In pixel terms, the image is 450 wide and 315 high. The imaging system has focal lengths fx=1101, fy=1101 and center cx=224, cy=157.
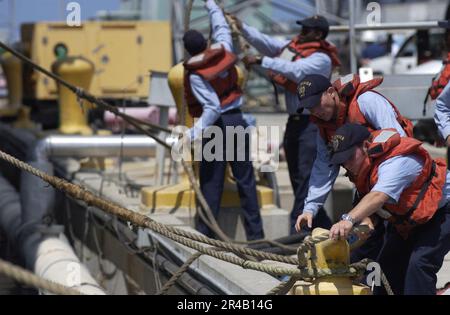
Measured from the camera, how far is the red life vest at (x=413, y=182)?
17.3 ft

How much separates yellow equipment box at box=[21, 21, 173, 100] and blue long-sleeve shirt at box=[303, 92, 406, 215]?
12.5 m

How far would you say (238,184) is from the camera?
344 inches

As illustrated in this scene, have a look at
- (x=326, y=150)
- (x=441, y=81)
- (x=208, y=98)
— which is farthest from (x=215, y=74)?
(x=326, y=150)

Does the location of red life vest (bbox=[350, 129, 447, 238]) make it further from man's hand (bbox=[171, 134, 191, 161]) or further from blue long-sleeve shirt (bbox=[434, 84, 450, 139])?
man's hand (bbox=[171, 134, 191, 161])

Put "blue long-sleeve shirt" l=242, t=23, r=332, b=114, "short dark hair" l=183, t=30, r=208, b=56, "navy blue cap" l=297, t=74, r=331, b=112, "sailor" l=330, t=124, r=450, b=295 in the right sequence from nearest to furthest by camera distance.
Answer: "sailor" l=330, t=124, r=450, b=295 → "navy blue cap" l=297, t=74, r=331, b=112 → "blue long-sleeve shirt" l=242, t=23, r=332, b=114 → "short dark hair" l=183, t=30, r=208, b=56

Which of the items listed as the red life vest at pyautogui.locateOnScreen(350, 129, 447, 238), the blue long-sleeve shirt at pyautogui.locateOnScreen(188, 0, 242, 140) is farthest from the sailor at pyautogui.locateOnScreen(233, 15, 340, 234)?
the red life vest at pyautogui.locateOnScreen(350, 129, 447, 238)

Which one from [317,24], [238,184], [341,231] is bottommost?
[238,184]

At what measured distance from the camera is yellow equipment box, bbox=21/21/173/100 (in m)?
18.5

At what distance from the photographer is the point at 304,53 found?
8.36 m

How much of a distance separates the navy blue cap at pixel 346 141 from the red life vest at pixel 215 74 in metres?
3.18

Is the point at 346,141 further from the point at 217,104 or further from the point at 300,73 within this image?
the point at 217,104

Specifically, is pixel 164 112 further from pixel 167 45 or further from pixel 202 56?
pixel 167 45

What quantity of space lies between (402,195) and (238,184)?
3.44m

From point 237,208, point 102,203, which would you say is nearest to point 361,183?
point 102,203
